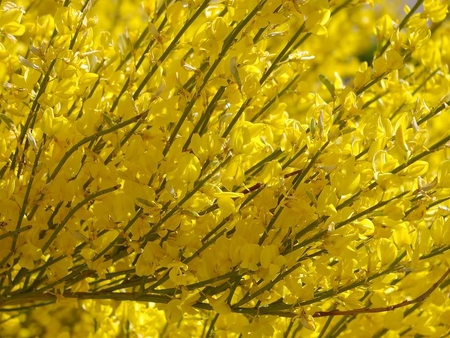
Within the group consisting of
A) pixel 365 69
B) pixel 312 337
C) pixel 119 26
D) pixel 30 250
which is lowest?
pixel 312 337

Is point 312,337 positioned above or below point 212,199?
below

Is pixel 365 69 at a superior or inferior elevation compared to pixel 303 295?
superior

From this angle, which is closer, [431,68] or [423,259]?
[423,259]

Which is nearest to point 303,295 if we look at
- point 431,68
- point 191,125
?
point 191,125

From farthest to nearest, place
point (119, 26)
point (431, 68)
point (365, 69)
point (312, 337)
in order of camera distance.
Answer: point (119, 26) < point (431, 68) < point (312, 337) < point (365, 69)

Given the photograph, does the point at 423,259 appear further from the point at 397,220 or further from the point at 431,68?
the point at 431,68

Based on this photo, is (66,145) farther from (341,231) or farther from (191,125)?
(341,231)

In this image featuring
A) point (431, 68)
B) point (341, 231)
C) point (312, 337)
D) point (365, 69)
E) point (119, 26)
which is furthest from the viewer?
point (119, 26)

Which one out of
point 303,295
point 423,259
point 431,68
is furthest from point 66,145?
point 431,68

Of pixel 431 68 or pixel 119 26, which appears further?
pixel 119 26
